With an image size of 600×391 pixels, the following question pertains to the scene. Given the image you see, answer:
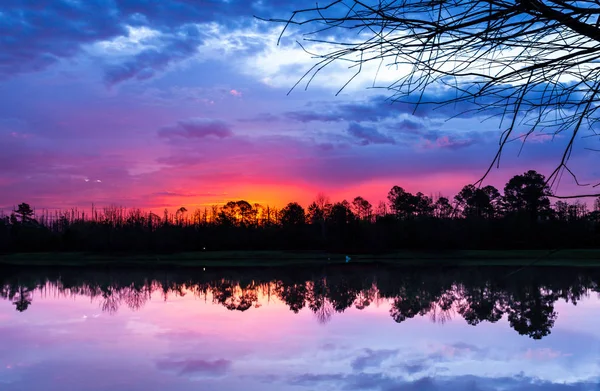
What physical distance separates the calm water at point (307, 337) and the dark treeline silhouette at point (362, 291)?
0.08m

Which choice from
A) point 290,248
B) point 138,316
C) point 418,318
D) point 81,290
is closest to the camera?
point 418,318

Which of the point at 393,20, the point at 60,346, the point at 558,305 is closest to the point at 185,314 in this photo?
the point at 60,346

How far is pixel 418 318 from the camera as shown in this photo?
13570 mm

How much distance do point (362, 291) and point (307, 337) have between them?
8.30 meters

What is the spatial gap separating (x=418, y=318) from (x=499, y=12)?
12223mm

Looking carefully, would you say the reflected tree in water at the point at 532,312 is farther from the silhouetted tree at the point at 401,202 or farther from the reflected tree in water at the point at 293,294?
the silhouetted tree at the point at 401,202

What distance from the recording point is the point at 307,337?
448 inches

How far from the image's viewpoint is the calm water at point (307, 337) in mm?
8172

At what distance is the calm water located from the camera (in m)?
8.17

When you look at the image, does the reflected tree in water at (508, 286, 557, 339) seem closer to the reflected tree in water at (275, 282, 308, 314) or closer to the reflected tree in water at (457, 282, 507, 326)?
the reflected tree in water at (457, 282, 507, 326)

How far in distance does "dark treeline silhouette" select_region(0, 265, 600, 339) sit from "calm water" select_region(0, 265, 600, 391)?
0.08 metres

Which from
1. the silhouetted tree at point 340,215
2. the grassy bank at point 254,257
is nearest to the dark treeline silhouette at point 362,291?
the grassy bank at point 254,257

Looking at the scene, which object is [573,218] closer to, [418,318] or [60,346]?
[418,318]

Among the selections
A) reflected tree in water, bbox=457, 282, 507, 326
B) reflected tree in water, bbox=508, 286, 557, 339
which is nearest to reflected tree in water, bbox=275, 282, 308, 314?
reflected tree in water, bbox=457, 282, 507, 326
